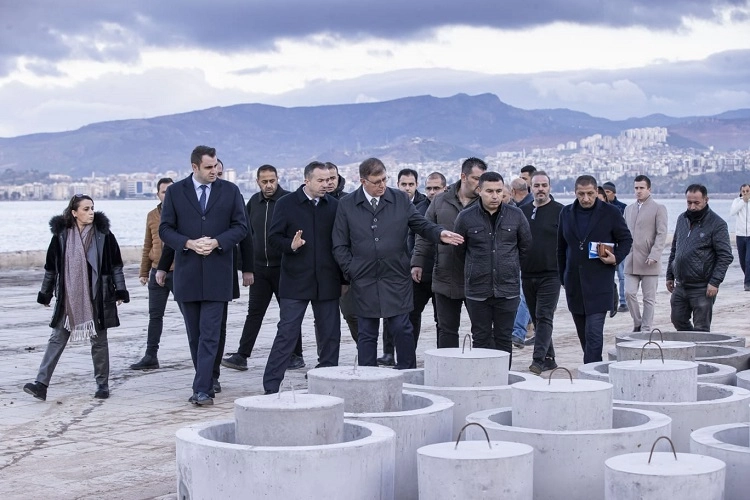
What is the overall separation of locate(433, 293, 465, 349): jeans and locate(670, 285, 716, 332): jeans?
8.12 ft

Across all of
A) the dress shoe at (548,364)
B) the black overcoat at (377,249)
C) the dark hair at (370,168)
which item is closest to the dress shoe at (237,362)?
the black overcoat at (377,249)

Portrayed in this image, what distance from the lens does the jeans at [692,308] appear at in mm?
12172

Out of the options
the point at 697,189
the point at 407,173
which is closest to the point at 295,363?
the point at 407,173

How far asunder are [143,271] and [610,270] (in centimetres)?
466

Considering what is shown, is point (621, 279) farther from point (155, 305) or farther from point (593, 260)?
point (155, 305)

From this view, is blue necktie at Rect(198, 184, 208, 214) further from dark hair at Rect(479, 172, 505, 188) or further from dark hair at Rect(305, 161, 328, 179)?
dark hair at Rect(479, 172, 505, 188)

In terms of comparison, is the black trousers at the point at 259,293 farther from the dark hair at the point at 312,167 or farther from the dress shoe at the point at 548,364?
the dress shoe at the point at 548,364

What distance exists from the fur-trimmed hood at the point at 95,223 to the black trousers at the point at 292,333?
5.31 feet

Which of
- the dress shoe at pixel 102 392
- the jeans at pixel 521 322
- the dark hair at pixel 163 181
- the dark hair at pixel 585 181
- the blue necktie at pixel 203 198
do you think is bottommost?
the dress shoe at pixel 102 392

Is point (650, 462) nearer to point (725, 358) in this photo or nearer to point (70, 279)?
point (725, 358)

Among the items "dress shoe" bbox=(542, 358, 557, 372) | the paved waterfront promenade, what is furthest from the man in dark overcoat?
the paved waterfront promenade

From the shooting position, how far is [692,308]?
12.3 metres

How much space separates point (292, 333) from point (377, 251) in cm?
100

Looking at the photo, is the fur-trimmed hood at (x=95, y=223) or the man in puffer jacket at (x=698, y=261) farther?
the man in puffer jacket at (x=698, y=261)
